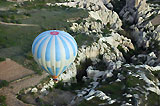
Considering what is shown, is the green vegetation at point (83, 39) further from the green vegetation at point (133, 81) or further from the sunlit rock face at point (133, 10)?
the sunlit rock face at point (133, 10)

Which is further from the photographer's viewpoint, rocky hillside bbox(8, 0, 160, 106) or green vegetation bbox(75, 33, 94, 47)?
green vegetation bbox(75, 33, 94, 47)

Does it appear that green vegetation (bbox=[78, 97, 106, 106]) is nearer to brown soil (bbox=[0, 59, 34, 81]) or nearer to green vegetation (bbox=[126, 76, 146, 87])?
green vegetation (bbox=[126, 76, 146, 87])

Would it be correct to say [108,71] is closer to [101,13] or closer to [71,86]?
[71,86]

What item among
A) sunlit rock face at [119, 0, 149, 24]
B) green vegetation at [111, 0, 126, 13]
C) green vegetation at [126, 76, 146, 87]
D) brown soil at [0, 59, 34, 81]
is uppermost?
green vegetation at [111, 0, 126, 13]

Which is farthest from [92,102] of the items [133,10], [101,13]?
[133,10]

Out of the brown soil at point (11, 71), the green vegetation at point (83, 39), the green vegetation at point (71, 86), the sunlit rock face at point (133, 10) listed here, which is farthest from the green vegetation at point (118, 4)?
the brown soil at point (11, 71)

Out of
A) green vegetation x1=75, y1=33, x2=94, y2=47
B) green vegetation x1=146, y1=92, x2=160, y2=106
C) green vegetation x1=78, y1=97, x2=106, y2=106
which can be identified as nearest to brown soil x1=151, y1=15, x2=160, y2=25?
green vegetation x1=75, y1=33, x2=94, y2=47

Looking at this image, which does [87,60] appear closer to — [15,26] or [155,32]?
[15,26]
